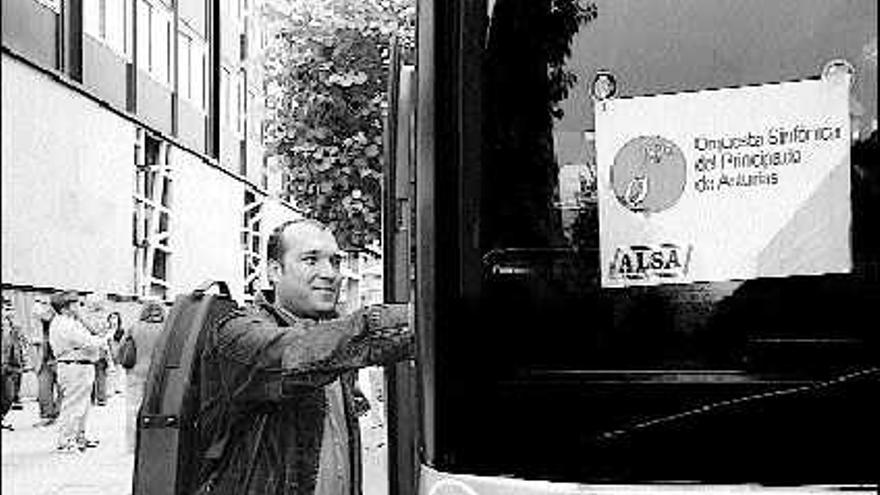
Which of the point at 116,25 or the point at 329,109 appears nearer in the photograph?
the point at 116,25

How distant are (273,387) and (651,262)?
1.75 m

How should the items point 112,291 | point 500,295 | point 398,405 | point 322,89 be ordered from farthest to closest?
point 398,405, point 322,89, point 112,291, point 500,295

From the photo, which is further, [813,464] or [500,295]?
[500,295]

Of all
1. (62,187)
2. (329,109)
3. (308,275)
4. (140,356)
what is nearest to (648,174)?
(329,109)

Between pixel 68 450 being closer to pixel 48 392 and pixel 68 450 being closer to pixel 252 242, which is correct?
pixel 48 392

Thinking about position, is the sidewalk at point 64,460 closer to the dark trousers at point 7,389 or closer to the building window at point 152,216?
the dark trousers at point 7,389

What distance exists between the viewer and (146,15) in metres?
4.43

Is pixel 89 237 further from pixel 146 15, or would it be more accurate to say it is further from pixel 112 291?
pixel 146 15

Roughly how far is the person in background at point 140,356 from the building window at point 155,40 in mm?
637

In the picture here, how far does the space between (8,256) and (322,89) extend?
1.15m

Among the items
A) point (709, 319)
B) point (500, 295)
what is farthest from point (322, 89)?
point (709, 319)

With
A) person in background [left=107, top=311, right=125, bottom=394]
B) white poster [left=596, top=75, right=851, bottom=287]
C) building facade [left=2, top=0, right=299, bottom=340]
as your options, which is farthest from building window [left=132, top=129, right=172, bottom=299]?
white poster [left=596, top=75, right=851, bottom=287]

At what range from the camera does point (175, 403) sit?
4777 millimetres

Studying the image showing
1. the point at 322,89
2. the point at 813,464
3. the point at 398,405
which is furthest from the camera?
the point at 398,405
